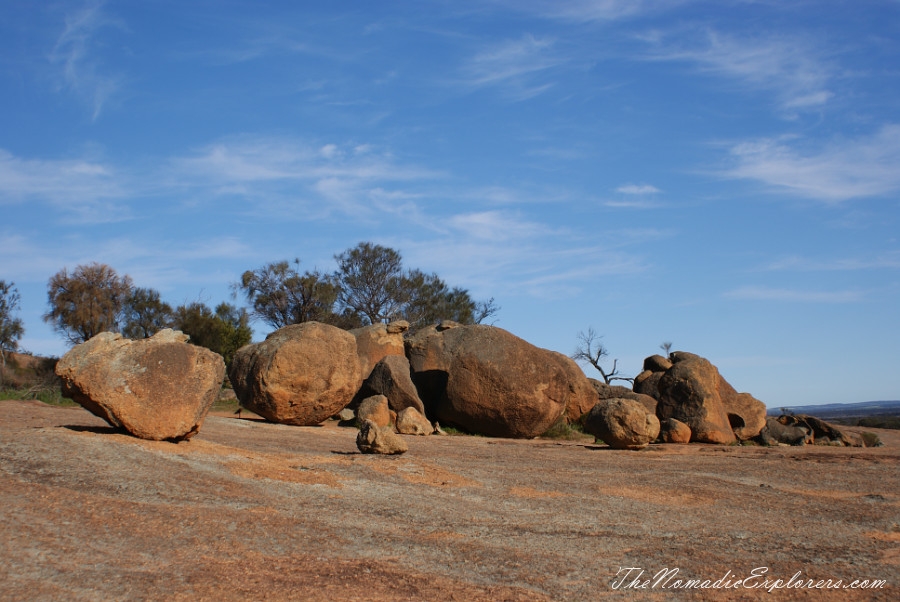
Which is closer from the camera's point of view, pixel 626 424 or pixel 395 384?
pixel 626 424

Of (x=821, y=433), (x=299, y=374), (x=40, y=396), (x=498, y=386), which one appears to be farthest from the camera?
(x=821, y=433)

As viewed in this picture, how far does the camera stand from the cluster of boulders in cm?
1644

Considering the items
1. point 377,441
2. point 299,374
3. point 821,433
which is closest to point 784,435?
point 821,433

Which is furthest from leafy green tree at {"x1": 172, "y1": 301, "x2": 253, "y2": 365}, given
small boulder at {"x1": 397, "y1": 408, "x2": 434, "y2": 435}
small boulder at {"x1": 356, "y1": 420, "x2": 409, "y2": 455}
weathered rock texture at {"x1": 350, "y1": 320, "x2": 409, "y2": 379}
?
small boulder at {"x1": 356, "y1": 420, "x2": 409, "y2": 455}

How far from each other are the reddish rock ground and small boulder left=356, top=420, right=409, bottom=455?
0.68 ft

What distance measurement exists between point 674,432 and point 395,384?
6429 millimetres

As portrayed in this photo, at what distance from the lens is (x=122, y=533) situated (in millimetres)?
5871

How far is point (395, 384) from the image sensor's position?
18672 mm

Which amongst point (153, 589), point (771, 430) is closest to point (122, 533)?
point (153, 589)

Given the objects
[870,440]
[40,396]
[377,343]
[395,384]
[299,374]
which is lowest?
[870,440]

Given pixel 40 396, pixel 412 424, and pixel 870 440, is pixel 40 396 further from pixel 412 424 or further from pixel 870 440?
pixel 870 440

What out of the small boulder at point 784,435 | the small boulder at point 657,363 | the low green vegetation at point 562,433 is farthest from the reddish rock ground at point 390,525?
the small boulder at point 657,363

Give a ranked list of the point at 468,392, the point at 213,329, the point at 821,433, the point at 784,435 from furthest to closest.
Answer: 1. the point at 213,329
2. the point at 821,433
3. the point at 784,435
4. the point at 468,392

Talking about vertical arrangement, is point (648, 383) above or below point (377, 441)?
above
